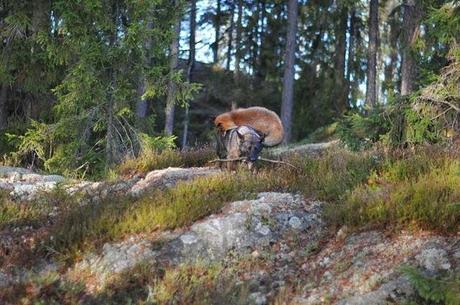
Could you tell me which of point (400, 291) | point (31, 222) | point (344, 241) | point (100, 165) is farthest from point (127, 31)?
point (400, 291)

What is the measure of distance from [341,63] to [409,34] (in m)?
12.3

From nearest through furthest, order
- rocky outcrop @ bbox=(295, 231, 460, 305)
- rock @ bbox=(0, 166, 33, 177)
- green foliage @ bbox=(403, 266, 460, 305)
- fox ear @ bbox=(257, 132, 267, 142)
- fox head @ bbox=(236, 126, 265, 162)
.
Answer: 1. green foliage @ bbox=(403, 266, 460, 305)
2. rocky outcrop @ bbox=(295, 231, 460, 305)
3. fox head @ bbox=(236, 126, 265, 162)
4. fox ear @ bbox=(257, 132, 267, 142)
5. rock @ bbox=(0, 166, 33, 177)

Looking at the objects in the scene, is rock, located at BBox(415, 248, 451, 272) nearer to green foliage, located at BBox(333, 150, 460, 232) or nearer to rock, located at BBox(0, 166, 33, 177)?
green foliage, located at BBox(333, 150, 460, 232)

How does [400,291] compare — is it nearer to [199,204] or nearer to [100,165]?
[199,204]

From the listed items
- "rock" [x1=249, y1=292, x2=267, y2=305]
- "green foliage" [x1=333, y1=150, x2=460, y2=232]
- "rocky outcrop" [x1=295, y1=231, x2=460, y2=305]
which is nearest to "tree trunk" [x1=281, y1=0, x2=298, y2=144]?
"green foliage" [x1=333, y1=150, x2=460, y2=232]

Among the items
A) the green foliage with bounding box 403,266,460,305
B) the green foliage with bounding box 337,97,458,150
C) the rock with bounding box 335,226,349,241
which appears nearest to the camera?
the green foliage with bounding box 403,266,460,305

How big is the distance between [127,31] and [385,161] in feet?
18.5

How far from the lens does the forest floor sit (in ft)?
15.5

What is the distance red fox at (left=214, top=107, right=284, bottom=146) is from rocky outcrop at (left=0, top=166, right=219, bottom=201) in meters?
0.85

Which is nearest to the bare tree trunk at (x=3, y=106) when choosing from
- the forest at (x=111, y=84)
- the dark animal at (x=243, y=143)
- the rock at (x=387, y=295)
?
the forest at (x=111, y=84)

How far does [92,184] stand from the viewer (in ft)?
27.4

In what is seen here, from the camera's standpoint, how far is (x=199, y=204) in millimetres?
6227

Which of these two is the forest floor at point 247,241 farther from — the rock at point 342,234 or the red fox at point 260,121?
the red fox at point 260,121

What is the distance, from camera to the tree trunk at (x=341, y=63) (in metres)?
28.5
